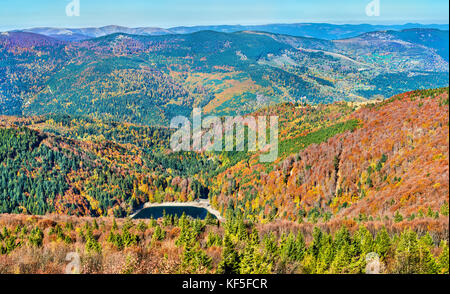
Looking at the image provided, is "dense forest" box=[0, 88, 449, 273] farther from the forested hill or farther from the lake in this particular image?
the lake

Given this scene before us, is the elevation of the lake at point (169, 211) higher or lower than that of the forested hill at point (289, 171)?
lower

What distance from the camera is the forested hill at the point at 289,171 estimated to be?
6569 centimetres

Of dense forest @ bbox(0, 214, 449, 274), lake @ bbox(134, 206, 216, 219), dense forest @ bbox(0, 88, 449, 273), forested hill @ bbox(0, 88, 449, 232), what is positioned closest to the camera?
dense forest @ bbox(0, 214, 449, 274)

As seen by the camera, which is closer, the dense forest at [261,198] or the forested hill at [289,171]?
the dense forest at [261,198]

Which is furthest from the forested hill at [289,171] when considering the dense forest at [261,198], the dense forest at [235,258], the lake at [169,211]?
the dense forest at [235,258]

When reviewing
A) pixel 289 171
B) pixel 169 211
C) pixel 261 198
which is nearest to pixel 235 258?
pixel 261 198

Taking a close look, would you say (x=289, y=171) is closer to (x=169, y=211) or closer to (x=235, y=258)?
(x=169, y=211)

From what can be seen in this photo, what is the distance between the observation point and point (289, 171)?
110 m

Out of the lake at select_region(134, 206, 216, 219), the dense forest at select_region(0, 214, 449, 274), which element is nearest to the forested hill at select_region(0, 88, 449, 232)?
the lake at select_region(134, 206, 216, 219)

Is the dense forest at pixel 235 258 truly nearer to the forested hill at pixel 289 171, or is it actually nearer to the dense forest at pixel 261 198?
the dense forest at pixel 261 198

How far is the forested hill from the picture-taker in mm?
65688
